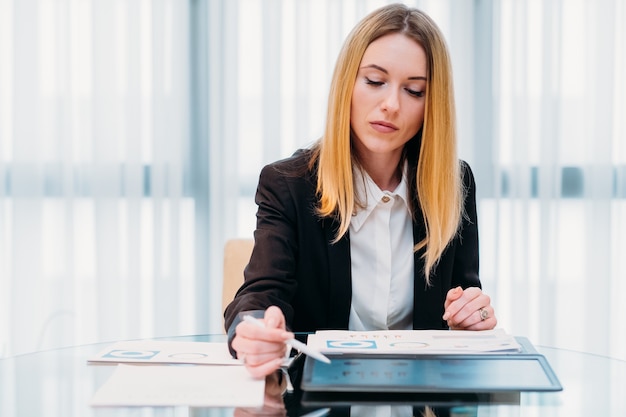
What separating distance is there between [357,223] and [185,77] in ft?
5.70

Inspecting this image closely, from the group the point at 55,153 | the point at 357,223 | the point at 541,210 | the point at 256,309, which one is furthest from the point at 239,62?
the point at 256,309

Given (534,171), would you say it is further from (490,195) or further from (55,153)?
(55,153)

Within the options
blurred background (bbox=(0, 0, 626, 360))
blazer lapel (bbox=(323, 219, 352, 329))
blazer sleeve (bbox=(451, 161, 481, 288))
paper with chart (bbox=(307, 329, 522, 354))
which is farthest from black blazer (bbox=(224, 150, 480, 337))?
blurred background (bbox=(0, 0, 626, 360))

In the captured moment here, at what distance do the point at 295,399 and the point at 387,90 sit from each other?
2.72 ft

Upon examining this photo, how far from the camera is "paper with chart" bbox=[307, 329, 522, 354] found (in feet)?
4.41

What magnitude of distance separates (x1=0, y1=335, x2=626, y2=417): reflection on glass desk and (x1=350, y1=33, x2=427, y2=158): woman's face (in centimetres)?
61

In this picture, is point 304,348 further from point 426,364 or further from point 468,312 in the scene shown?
point 468,312

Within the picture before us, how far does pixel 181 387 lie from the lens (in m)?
1.16

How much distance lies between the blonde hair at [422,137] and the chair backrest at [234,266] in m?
0.39

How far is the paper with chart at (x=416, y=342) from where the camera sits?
1343 millimetres

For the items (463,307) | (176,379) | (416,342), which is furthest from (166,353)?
(463,307)

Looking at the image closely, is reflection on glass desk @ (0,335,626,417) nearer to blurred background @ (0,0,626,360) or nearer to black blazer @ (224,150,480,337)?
black blazer @ (224,150,480,337)

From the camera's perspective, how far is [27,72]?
3.29m

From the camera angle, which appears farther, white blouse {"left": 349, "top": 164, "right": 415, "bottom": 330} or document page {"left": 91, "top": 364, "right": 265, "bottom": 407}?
white blouse {"left": 349, "top": 164, "right": 415, "bottom": 330}
